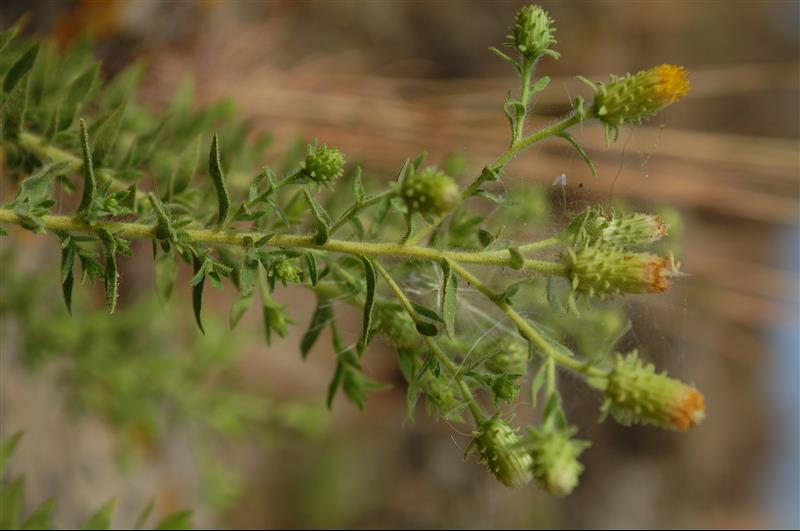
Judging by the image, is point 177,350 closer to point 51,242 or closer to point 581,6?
point 51,242

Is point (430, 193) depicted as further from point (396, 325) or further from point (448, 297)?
point (396, 325)

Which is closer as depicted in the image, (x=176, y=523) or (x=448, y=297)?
(x=448, y=297)

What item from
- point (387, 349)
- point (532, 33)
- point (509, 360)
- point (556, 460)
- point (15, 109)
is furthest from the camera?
point (387, 349)

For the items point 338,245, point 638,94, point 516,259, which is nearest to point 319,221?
point 338,245

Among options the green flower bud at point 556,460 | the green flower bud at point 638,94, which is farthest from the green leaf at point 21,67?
the green flower bud at point 556,460

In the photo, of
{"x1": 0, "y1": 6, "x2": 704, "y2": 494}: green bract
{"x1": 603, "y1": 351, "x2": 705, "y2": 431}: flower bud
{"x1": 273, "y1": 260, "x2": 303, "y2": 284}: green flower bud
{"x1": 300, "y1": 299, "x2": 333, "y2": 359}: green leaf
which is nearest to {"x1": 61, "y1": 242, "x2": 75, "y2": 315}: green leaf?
{"x1": 0, "y1": 6, "x2": 704, "y2": 494}: green bract

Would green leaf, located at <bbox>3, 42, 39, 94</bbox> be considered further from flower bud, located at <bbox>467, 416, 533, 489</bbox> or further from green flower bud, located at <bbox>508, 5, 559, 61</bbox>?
flower bud, located at <bbox>467, 416, 533, 489</bbox>

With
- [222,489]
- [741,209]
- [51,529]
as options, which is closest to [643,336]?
[51,529]
